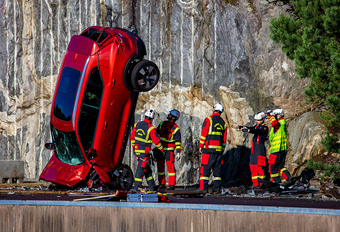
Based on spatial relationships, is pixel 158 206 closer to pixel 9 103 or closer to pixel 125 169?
pixel 125 169

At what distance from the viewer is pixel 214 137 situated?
8164 mm

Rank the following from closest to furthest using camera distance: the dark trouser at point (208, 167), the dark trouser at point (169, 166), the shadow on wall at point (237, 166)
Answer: the dark trouser at point (208, 167), the dark trouser at point (169, 166), the shadow on wall at point (237, 166)

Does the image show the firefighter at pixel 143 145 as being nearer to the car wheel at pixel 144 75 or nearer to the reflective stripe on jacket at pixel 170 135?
the car wheel at pixel 144 75

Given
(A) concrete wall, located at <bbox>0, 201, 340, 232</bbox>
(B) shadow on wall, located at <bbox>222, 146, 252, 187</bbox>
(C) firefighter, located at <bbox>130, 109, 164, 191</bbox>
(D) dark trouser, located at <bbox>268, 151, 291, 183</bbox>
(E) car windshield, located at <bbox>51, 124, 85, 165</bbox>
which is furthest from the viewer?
(B) shadow on wall, located at <bbox>222, 146, 252, 187</bbox>

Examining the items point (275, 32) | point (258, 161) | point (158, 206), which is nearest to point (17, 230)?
point (158, 206)

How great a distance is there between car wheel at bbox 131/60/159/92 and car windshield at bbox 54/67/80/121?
1057mm

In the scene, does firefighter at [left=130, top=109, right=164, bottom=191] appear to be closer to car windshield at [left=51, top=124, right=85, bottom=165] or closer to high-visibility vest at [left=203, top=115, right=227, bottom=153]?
high-visibility vest at [left=203, top=115, right=227, bottom=153]

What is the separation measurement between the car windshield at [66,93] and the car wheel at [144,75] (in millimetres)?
1057

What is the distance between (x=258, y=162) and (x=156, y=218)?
177 inches

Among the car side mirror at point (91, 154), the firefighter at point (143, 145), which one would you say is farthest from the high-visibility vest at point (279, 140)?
the car side mirror at point (91, 154)

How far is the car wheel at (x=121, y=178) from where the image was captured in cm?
814

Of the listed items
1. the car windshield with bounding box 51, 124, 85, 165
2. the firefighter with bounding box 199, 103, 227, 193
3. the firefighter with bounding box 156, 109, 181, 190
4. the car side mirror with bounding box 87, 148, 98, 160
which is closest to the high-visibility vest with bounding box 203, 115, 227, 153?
the firefighter with bounding box 199, 103, 227, 193

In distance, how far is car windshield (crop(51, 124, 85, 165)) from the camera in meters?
7.82

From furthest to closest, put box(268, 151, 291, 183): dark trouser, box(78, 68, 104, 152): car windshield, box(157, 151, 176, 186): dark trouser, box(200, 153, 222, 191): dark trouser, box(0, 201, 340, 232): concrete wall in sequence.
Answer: box(157, 151, 176, 186): dark trouser < box(268, 151, 291, 183): dark trouser < box(200, 153, 222, 191): dark trouser < box(78, 68, 104, 152): car windshield < box(0, 201, 340, 232): concrete wall
